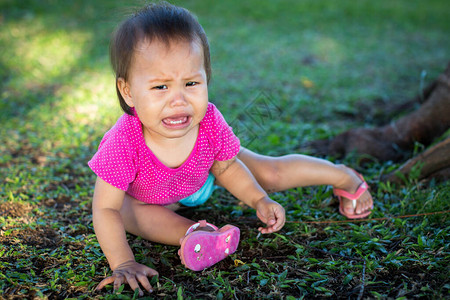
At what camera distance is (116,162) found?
6.75 ft

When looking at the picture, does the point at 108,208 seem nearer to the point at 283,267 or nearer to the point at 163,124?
the point at 163,124

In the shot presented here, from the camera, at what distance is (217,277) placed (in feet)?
6.35

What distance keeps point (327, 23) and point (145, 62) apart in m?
6.59

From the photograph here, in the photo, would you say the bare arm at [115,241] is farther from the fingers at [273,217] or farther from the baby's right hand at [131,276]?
the fingers at [273,217]

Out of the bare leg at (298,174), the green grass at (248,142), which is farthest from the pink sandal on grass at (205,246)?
the bare leg at (298,174)

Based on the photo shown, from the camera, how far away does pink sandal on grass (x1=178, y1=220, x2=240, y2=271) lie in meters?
1.91

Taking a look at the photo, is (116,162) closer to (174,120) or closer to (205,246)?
(174,120)

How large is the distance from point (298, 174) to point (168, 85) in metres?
0.99

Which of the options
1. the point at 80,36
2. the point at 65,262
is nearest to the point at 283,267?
the point at 65,262

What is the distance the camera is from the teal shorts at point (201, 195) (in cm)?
243

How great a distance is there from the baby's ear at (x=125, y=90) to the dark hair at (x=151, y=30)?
0.03 m

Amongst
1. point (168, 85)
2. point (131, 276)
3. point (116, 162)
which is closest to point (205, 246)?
point (131, 276)

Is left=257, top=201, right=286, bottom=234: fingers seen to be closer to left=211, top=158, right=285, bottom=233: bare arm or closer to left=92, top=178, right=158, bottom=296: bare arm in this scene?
left=211, top=158, right=285, bottom=233: bare arm

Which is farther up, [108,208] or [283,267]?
[108,208]
